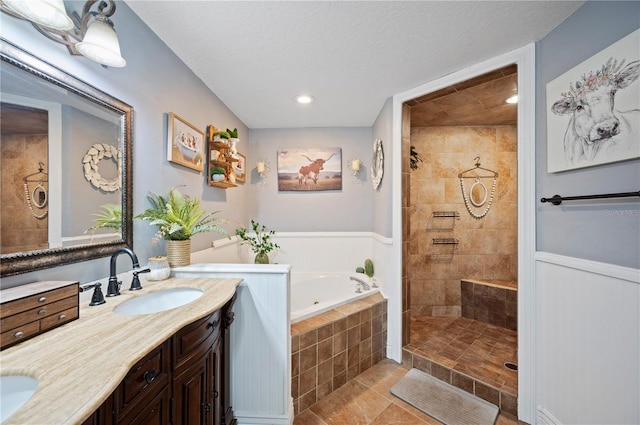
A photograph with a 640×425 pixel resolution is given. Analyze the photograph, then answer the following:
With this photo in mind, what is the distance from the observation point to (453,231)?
9.98ft

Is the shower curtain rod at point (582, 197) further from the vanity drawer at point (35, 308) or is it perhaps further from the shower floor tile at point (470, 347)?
the vanity drawer at point (35, 308)

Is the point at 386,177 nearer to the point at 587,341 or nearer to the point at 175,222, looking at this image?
the point at 587,341

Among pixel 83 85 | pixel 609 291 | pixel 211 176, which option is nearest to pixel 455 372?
pixel 609 291

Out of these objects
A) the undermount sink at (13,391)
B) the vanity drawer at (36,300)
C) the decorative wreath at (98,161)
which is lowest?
the undermount sink at (13,391)

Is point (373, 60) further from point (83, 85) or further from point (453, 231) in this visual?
point (453, 231)

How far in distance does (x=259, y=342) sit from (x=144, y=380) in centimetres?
83

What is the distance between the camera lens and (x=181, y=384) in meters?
1.00

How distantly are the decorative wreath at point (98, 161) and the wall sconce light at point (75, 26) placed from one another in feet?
1.27

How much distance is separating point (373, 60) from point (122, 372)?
6.85ft

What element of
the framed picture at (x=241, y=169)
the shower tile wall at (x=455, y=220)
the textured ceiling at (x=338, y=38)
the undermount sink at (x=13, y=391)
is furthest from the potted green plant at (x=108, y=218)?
the shower tile wall at (x=455, y=220)

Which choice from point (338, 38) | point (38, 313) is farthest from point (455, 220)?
point (38, 313)

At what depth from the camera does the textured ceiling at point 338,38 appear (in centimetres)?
131

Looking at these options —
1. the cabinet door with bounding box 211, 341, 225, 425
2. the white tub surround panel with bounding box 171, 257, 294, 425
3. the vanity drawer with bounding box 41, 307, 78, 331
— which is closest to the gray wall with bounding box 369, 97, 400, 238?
the white tub surround panel with bounding box 171, 257, 294, 425

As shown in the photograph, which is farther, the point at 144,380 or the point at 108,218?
the point at 108,218
